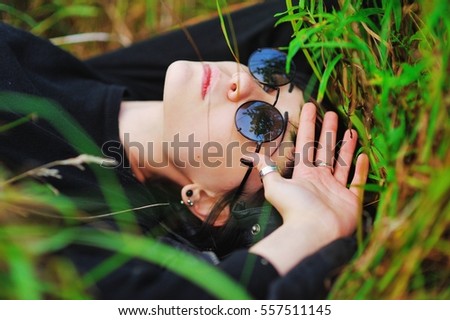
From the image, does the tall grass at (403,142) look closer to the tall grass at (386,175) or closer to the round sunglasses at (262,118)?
the tall grass at (386,175)

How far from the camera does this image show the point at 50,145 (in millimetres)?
2051

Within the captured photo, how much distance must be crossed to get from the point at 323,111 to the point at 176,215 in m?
0.77

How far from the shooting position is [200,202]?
2133 mm

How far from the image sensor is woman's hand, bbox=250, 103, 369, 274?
158 cm

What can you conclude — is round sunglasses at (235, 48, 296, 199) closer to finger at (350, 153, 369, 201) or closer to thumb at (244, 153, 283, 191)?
thumb at (244, 153, 283, 191)

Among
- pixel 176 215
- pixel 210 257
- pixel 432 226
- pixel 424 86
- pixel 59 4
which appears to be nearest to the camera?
pixel 432 226

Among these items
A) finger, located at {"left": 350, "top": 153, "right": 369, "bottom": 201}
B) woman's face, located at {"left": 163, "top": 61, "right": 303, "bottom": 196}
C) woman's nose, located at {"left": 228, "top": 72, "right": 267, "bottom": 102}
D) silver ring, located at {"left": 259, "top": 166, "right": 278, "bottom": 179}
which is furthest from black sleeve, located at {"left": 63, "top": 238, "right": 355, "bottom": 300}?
woman's nose, located at {"left": 228, "top": 72, "right": 267, "bottom": 102}

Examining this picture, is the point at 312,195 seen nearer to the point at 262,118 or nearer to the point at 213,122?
the point at 262,118

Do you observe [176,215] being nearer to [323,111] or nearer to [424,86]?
[323,111]

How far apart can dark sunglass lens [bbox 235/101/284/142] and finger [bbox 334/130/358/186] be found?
252 mm

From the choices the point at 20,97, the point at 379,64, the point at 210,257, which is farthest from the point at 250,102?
the point at 20,97

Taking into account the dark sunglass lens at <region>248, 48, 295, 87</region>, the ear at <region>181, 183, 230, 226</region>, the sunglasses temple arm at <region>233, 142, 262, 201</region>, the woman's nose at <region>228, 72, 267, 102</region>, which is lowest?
the ear at <region>181, 183, 230, 226</region>

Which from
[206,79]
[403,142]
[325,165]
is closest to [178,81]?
[206,79]

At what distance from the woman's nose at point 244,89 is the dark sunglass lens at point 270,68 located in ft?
0.11
